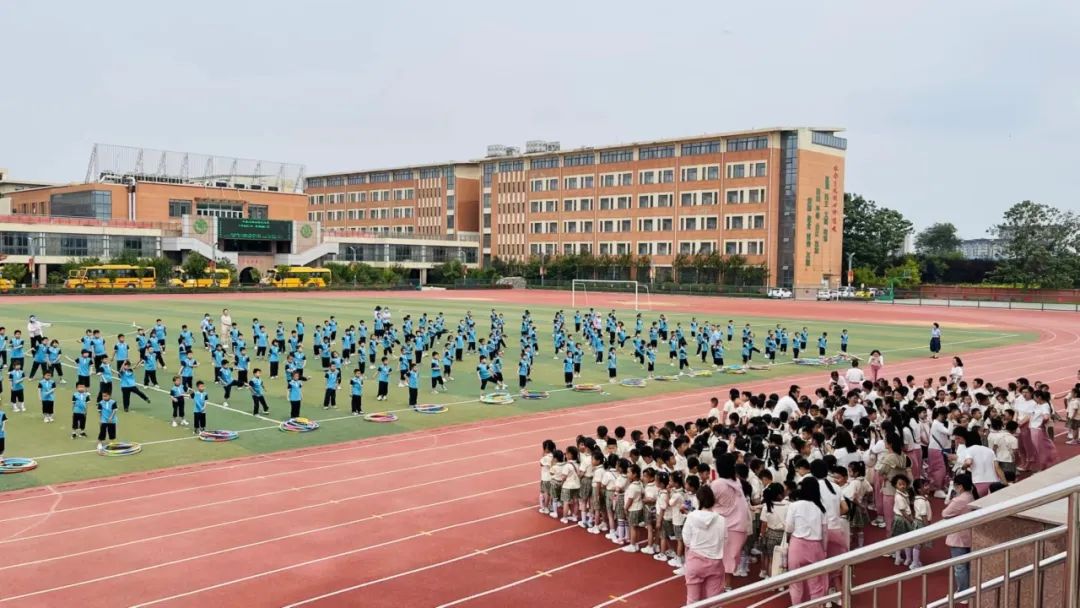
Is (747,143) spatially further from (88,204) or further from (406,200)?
(88,204)

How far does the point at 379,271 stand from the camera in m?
83.9

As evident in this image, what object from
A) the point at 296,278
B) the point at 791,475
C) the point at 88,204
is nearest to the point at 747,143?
the point at 296,278

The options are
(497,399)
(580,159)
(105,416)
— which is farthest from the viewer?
(580,159)

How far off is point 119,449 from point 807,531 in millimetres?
12526

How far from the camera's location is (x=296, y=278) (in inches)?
2972

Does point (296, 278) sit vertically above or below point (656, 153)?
below

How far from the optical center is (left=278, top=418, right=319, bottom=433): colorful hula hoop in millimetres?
17188

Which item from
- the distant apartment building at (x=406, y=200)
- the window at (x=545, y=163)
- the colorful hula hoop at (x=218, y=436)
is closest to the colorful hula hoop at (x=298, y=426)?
the colorful hula hoop at (x=218, y=436)

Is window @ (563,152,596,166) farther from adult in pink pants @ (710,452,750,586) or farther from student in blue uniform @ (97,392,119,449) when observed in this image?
adult in pink pants @ (710,452,750,586)

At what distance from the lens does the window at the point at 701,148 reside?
79062 millimetres

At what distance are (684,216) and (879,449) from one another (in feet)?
238

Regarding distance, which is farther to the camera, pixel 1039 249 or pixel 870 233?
pixel 870 233

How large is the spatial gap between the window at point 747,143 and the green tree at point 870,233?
19.7m

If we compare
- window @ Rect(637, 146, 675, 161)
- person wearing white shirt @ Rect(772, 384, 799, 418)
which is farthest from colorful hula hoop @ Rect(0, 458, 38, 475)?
window @ Rect(637, 146, 675, 161)
